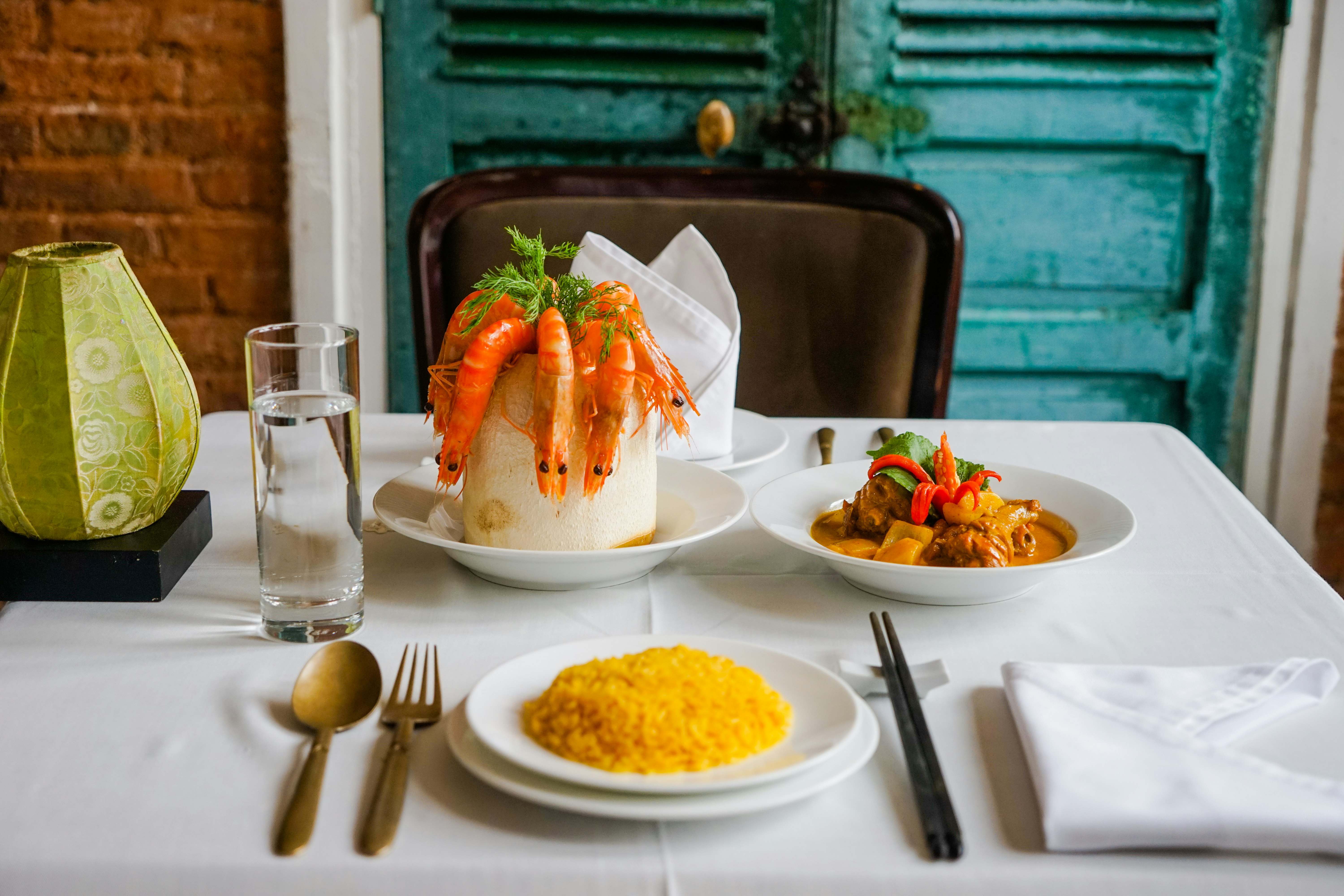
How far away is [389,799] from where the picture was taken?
57 centimetres

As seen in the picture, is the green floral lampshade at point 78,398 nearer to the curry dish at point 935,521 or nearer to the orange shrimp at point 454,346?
the orange shrimp at point 454,346

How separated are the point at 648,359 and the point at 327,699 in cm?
30

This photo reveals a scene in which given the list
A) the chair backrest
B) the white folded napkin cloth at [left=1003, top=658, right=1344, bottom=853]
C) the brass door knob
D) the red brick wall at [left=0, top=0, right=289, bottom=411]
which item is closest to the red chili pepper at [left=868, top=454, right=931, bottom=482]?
the white folded napkin cloth at [left=1003, top=658, right=1344, bottom=853]

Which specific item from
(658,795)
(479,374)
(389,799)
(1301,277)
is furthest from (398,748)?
(1301,277)

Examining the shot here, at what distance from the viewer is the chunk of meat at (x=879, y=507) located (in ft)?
2.83

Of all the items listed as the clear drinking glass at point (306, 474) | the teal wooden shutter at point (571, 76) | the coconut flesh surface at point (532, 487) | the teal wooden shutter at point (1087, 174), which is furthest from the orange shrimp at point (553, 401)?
the teal wooden shutter at point (1087, 174)

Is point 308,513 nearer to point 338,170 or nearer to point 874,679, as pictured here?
point 874,679

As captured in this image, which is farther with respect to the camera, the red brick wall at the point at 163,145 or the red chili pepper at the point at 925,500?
the red brick wall at the point at 163,145

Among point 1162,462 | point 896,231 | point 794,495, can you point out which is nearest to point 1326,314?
point 896,231

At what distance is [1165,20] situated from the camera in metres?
2.17

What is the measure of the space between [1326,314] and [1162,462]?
1381 millimetres

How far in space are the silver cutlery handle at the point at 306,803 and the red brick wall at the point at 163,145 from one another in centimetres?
181

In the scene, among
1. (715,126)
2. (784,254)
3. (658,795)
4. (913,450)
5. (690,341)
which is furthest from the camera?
(715,126)

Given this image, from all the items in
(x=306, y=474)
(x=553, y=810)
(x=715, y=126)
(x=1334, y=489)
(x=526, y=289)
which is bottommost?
(x=1334, y=489)
